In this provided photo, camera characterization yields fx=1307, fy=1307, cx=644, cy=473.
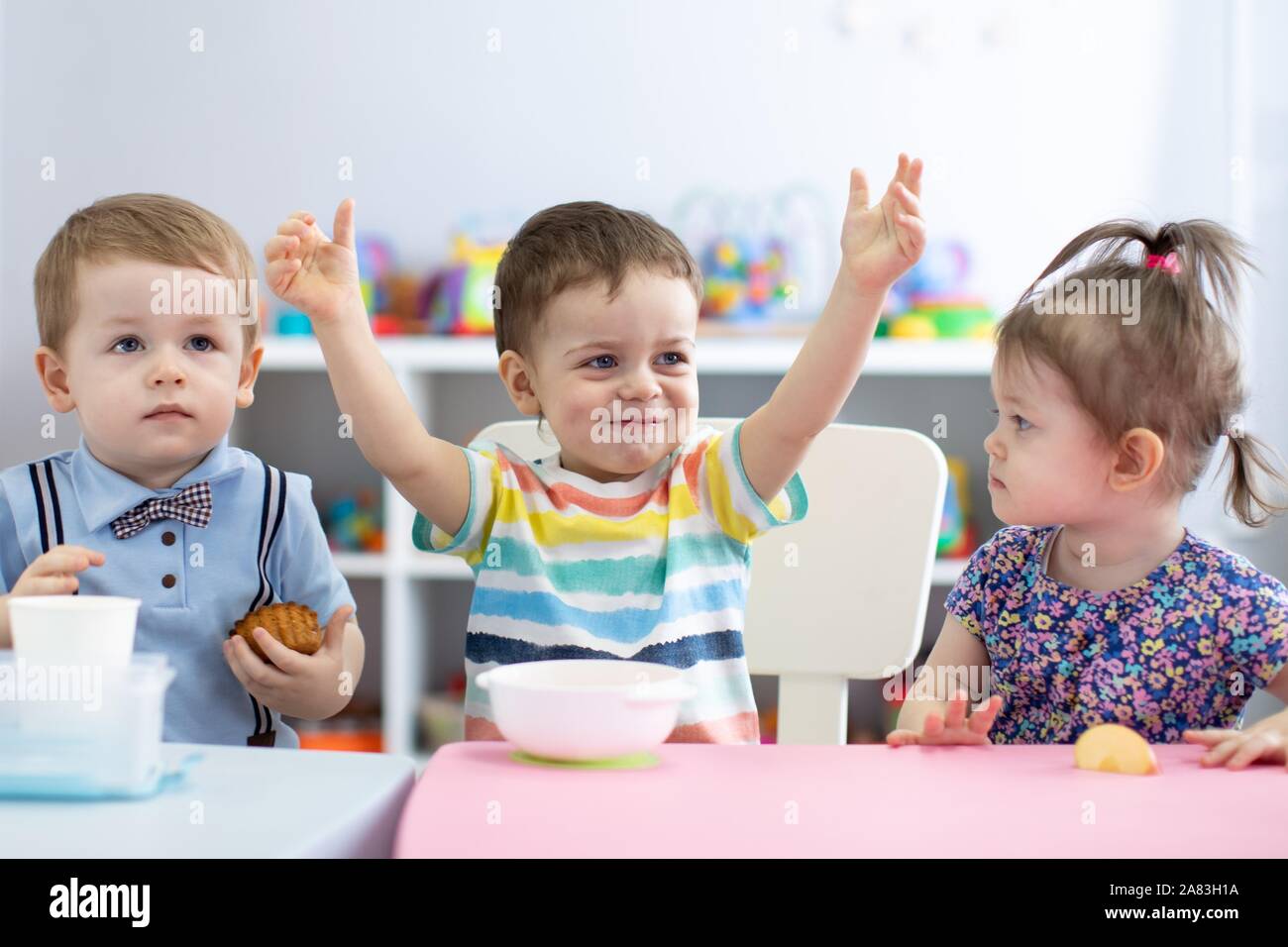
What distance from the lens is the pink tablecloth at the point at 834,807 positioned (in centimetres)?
56

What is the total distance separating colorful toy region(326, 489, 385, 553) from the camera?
9.74 feet

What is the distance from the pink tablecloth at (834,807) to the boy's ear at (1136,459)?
0.34 metres

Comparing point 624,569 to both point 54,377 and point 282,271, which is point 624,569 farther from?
point 54,377

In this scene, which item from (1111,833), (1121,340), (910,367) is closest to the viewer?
(1111,833)

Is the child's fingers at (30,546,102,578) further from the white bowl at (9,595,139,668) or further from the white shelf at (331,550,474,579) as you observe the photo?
the white shelf at (331,550,474,579)

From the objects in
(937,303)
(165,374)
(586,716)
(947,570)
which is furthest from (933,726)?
(937,303)

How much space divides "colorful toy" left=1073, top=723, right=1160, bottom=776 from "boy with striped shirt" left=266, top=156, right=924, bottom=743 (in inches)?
16.3

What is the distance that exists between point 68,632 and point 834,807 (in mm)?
389

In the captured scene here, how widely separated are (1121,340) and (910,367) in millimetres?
1688

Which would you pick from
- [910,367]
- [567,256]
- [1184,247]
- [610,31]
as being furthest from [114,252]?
[610,31]

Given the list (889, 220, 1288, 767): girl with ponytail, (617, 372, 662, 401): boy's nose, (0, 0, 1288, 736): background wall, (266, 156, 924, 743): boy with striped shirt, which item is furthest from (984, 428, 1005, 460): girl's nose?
(0, 0, 1288, 736): background wall
